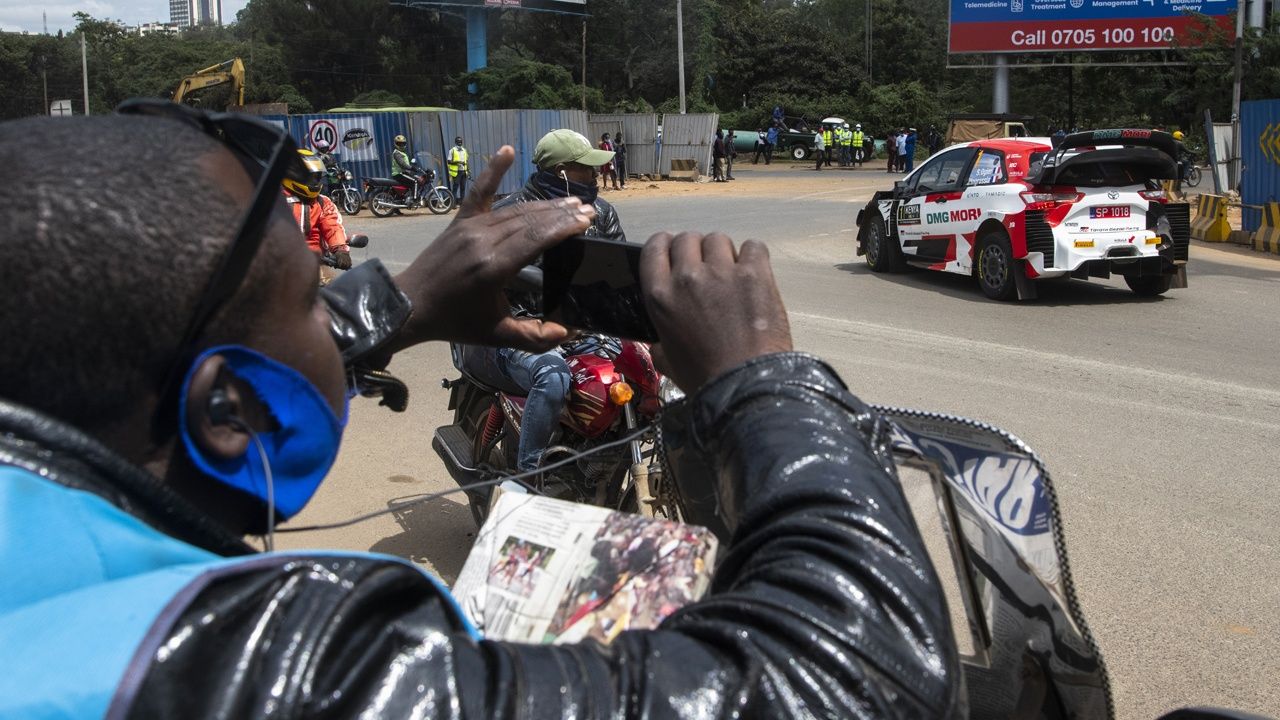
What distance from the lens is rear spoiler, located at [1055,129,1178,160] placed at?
36.5 ft

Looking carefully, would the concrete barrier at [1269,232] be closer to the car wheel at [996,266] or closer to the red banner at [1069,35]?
the car wheel at [996,266]

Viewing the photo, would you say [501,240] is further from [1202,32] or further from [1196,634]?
[1202,32]

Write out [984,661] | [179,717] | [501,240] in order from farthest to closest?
1. [984,661]
2. [501,240]
3. [179,717]

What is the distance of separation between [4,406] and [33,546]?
0.13 metres

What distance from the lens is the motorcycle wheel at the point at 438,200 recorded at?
25.2 metres

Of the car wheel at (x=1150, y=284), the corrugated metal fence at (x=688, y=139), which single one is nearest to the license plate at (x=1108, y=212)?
the car wheel at (x=1150, y=284)

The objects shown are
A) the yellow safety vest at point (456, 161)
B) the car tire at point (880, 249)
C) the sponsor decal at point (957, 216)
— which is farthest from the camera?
the yellow safety vest at point (456, 161)

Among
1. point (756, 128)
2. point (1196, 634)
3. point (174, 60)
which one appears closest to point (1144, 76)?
point (756, 128)

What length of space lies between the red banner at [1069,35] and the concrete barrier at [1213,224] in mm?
23566

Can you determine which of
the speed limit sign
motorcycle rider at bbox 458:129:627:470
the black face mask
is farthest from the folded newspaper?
the speed limit sign

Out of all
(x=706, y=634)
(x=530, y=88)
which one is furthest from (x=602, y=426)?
(x=530, y=88)

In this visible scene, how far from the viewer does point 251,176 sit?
1.21 metres

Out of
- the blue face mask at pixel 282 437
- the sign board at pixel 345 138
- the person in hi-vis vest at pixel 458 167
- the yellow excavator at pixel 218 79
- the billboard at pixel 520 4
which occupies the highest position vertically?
the billboard at pixel 520 4

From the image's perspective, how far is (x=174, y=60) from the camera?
66.7 meters
